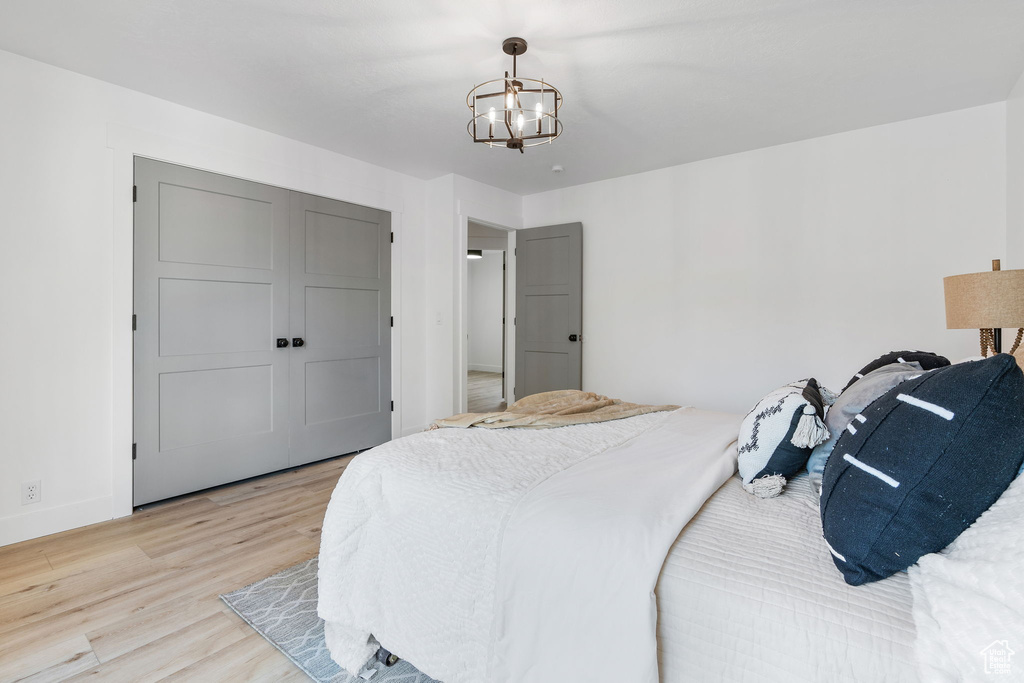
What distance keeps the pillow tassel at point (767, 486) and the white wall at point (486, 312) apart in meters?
8.64

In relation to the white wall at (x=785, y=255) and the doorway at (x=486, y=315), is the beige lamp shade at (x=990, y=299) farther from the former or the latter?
the doorway at (x=486, y=315)

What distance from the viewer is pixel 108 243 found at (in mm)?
2803

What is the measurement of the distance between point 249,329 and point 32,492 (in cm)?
142

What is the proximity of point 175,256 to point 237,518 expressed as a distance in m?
1.69

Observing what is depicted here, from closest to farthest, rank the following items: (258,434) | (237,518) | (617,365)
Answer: (237,518), (258,434), (617,365)


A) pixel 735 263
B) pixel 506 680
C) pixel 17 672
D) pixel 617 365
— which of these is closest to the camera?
pixel 506 680

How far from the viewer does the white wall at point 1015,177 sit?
2715 mm

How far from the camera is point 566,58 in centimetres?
252

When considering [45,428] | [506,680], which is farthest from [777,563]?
[45,428]

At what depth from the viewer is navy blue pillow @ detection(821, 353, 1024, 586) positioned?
86cm

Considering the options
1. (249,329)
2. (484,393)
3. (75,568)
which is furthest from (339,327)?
(484,393)

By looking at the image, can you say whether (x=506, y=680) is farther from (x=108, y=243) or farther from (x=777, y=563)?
(x=108, y=243)

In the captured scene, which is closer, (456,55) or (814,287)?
(456,55)

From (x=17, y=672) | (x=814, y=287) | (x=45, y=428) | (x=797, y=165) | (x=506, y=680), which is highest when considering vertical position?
(x=797, y=165)
